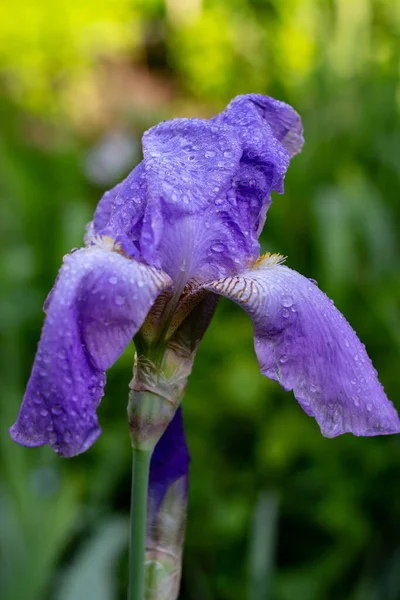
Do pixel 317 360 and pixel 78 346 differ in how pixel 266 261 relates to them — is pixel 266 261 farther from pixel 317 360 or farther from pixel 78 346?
pixel 78 346

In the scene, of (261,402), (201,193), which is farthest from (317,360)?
(261,402)

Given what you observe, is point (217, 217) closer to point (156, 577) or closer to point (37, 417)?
point (37, 417)

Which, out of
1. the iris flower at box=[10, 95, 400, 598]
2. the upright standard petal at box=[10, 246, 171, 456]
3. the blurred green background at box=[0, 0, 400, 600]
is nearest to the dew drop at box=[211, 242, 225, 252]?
the iris flower at box=[10, 95, 400, 598]

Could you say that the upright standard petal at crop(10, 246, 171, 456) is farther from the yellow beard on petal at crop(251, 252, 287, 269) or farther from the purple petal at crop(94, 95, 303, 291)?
the yellow beard on petal at crop(251, 252, 287, 269)

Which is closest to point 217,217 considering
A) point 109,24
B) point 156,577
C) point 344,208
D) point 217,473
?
point 156,577

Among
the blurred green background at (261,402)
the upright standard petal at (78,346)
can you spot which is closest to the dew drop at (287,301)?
the upright standard petal at (78,346)
